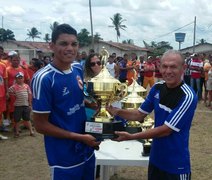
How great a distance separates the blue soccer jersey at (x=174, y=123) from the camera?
2729 millimetres

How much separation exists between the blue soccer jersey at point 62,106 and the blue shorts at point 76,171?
0.11ft

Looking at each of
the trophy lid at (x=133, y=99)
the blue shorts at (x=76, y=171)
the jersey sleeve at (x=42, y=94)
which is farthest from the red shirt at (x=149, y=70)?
the jersey sleeve at (x=42, y=94)

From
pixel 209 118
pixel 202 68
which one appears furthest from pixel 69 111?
pixel 202 68

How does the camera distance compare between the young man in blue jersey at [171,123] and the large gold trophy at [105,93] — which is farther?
the large gold trophy at [105,93]

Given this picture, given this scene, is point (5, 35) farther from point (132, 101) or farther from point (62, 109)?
point (62, 109)

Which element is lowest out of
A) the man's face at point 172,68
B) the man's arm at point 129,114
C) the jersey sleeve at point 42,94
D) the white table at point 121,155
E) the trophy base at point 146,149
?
the white table at point 121,155

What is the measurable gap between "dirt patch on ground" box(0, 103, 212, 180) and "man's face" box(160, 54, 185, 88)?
293cm

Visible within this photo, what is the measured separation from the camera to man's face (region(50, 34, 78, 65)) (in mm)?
2643

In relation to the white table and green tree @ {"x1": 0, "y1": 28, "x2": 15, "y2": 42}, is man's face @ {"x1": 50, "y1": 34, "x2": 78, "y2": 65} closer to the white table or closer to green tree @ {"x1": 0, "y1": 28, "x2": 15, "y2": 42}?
the white table

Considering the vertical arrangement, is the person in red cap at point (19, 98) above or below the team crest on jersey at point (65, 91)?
below

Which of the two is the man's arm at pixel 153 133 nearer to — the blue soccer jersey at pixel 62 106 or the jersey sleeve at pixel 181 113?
the jersey sleeve at pixel 181 113

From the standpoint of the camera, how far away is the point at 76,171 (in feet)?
9.18

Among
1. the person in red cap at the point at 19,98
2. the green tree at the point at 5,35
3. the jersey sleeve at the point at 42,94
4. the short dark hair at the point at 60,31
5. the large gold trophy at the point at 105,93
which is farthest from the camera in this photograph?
the green tree at the point at 5,35

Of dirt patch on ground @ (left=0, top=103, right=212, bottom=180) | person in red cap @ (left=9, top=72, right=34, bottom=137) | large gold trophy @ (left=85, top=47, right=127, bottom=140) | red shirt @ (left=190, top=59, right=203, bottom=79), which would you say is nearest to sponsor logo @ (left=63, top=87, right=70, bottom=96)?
large gold trophy @ (left=85, top=47, right=127, bottom=140)
